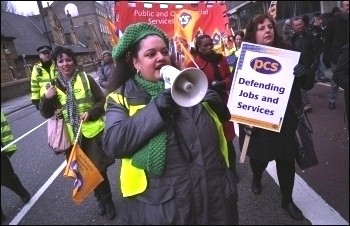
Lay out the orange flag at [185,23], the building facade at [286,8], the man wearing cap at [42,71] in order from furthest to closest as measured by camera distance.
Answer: the building facade at [286,8] → the orange flag at [185,23] → the man wearing cap at [42,71]

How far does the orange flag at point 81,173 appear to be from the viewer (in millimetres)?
3340

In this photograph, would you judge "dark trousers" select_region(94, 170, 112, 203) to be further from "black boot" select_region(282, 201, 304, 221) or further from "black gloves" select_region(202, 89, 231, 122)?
"black gloves" select_region(202, 89, 231, 122)

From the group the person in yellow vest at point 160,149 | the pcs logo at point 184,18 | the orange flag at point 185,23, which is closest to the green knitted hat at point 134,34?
the person in yellow vest at point 160,149

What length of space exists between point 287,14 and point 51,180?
1804 cm

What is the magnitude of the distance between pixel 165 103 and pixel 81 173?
2001mm

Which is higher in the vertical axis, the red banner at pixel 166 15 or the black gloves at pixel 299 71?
the red banner at pixel 166 15

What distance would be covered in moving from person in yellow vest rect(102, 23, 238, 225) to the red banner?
17.0ft

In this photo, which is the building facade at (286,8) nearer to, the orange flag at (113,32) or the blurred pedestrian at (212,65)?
the orange flag at (113,32)

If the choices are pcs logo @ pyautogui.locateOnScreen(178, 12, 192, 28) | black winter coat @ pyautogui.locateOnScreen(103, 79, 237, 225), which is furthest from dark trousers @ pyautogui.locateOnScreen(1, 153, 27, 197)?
pcs logo @ pyautogui.locateOnScreen(178, 12, 192, 28)

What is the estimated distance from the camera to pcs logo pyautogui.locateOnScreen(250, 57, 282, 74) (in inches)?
119

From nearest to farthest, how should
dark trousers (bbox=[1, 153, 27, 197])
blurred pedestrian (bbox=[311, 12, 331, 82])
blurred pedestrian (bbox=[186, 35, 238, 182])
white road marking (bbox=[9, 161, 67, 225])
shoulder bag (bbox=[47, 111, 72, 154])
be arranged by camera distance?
white road marking (bbox=[9, 161, 67, 225]), shoulder bag (bbox=[47, 111, 72, 154]), dark trousers (bbox=[1, 153, 27, 197]), blurred pedestrian (bbox=[186, 35, 238, 182]), blurred pedestrian (bbox=[311, 12, 331, 82])

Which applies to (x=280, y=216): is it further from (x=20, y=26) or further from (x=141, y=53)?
(x=20, y=26)

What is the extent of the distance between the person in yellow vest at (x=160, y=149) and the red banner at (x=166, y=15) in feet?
17.0

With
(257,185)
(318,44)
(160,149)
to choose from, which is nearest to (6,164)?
(257,185)
